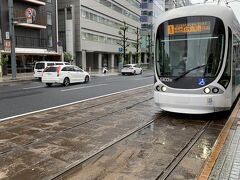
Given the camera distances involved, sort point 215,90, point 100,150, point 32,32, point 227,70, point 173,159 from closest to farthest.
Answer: point 173,159
point 100,150
point 215,90
point 227,70
point 32,32

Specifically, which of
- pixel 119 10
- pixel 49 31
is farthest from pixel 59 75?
pixel 119 10

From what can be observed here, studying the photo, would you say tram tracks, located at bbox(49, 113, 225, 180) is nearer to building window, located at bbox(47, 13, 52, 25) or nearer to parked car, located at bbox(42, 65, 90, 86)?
parked car, located at bbox(42, 65, 90, 86)

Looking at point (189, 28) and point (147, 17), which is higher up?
point (147, 17)

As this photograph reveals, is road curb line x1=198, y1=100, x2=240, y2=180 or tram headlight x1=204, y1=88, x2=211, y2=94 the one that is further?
tram headlight x1=204, y1=88, x2=211, y2=94

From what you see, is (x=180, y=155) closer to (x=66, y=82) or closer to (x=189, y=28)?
(x=189, y=28)

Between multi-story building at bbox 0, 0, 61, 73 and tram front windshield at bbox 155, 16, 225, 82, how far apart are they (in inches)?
1022

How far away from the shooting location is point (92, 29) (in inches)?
1957

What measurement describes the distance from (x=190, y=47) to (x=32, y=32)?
106 feet

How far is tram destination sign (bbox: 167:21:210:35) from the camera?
25.8 ft

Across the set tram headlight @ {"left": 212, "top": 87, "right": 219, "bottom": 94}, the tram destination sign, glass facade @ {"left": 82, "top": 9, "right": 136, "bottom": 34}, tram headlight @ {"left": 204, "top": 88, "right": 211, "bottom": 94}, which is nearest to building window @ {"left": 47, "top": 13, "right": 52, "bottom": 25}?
glass facade @ {"left": 82, "top": 9, "right": 136, "bottom": 34}

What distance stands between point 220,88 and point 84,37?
41558 millimetres

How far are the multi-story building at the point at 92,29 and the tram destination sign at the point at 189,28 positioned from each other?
38177mm

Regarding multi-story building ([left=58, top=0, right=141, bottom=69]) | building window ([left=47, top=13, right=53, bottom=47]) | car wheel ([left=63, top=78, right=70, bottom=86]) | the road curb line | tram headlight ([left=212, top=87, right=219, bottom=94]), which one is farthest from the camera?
multi-story building ([left=58, top=0, right=141, bottom=69])

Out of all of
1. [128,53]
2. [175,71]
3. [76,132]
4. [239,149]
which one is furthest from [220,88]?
[128,53]
